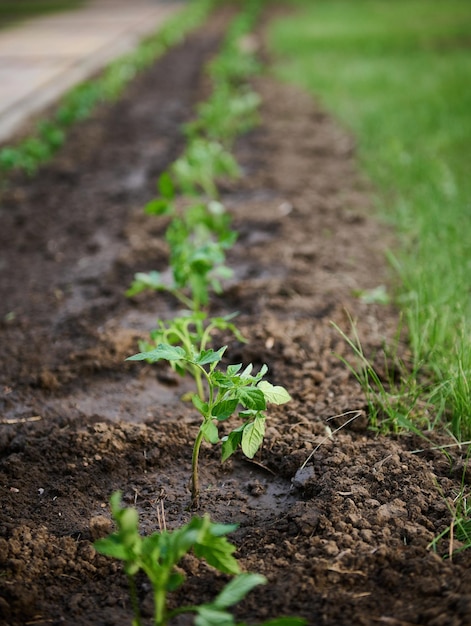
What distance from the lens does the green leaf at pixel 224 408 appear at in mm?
1745

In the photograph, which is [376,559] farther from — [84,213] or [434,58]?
[434,58]

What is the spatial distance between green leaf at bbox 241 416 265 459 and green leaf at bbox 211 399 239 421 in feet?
0.20

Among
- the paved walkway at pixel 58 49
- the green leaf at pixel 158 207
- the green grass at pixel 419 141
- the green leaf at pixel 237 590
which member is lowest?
the green grass at pixel 419 141

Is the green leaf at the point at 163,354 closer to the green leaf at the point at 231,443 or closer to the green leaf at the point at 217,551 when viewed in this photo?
the green leaf at the point at 231,443

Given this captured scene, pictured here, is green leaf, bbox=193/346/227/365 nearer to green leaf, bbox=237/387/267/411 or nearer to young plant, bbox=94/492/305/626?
green leaf, bbox=237/387/267/411

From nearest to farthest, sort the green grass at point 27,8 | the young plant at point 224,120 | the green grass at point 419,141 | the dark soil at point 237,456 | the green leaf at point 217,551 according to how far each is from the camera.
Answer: the green leaf at point 217,551, the dark soil at point 237,456, the green grass at point 419,141, the young plant at point 224,120, the green grass at point 27,8

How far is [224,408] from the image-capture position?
1.76 metres

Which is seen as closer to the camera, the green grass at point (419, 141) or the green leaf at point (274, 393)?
the green leaf at point (274, 393)

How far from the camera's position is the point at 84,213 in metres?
4.32

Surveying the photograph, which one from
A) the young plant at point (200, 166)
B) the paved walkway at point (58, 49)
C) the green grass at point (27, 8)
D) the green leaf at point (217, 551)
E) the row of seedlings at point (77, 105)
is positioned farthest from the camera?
the green grass at point (27, 8)

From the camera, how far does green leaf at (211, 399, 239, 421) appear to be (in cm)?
175

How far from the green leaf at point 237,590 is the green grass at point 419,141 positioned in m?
0.97

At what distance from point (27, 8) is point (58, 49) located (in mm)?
9714

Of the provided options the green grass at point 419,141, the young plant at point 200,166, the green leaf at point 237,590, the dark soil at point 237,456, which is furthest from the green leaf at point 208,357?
the young plant at point 200,166
